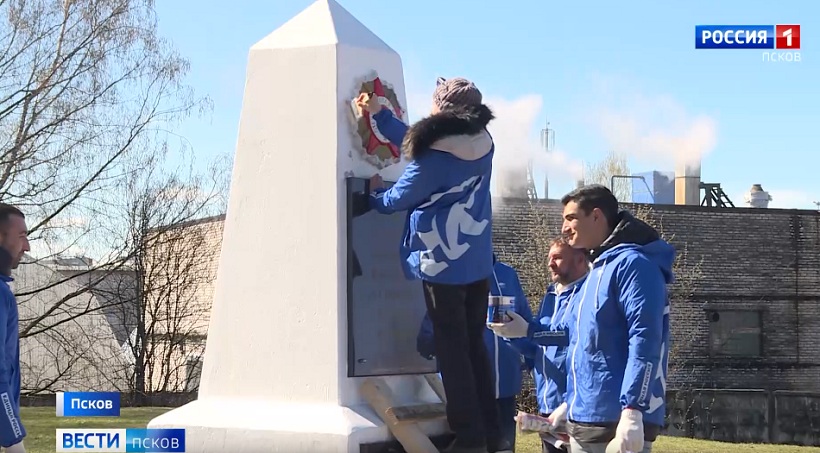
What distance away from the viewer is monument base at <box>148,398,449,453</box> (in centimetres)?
532

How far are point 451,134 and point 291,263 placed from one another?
113cm

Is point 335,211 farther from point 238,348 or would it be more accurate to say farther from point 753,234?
point 753,234

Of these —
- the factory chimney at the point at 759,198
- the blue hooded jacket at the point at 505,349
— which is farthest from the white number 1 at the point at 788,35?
the factory chimney at the point at 759,198

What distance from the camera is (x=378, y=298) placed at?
5.74 m

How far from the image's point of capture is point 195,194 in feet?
74.0

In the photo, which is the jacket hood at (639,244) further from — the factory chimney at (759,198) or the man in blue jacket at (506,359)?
the factory chimney at (759,198)

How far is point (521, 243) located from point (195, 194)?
695 cm

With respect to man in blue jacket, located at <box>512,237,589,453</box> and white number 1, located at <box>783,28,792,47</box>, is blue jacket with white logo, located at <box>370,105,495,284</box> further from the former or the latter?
white number 1, located at <box>783,28,792,47</box>

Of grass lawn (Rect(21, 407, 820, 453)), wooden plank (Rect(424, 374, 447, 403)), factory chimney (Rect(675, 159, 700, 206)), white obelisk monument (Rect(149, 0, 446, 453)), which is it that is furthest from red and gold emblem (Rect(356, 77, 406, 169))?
factory chimney (Rect(675, 159, 700, 206))

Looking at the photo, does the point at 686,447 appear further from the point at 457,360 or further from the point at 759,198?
the point at 759,198

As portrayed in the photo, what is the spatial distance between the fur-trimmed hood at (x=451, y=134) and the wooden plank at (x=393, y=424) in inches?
47.8

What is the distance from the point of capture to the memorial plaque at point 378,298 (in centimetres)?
560

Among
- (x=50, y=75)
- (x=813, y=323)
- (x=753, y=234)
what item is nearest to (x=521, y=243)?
(x=753, y=234)

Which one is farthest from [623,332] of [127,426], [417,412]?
[127,426]
